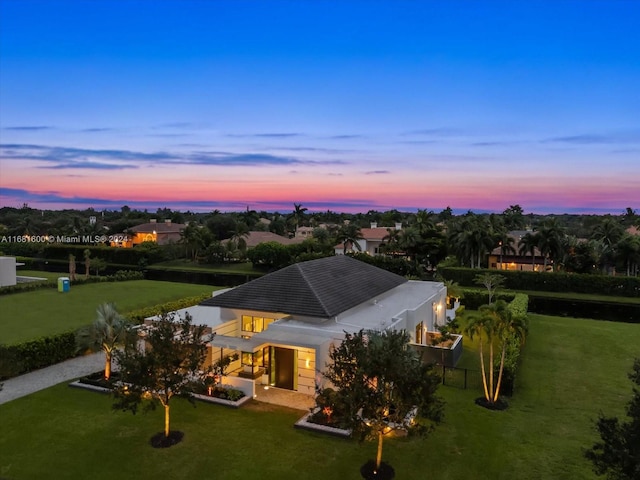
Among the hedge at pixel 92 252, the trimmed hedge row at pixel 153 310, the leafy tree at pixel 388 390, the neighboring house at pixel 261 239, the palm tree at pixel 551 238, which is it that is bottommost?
the hedge at pixel 92 252

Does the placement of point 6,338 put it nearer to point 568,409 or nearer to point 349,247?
point 568,409

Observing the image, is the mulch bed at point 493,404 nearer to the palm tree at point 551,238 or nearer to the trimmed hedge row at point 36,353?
the trimmed hedge row at point 36,353

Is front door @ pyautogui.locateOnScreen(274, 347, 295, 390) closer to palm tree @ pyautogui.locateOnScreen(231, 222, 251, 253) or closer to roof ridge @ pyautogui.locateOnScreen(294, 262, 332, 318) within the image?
roof ridge @ pyautogui.locateOnScreen(294, 262, 332, 318)

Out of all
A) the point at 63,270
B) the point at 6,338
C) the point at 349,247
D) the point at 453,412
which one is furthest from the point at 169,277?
the point at 453,412

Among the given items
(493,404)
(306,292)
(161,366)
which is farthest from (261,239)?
(161,366)

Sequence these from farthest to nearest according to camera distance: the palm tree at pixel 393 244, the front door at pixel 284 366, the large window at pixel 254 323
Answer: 1. the palm tree at pixel 393 244
2. the large window at pixel 254 323
3. the front door at pixel 284 366

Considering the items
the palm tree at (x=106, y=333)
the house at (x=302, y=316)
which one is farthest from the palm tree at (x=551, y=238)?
the palm tree at (x=106, y=333)
